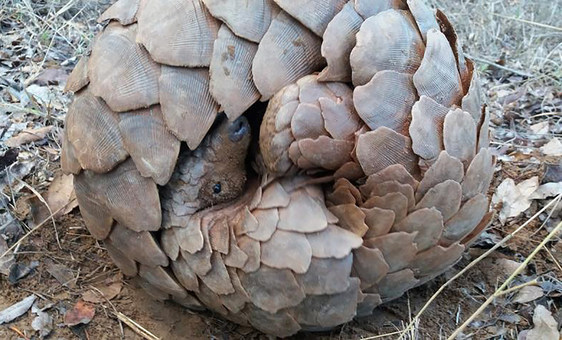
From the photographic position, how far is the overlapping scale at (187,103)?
6.03 feet

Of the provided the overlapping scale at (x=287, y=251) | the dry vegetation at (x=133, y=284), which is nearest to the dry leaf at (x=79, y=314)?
the dry vegetation at (x=133, y=284)

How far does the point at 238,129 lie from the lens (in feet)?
6.53

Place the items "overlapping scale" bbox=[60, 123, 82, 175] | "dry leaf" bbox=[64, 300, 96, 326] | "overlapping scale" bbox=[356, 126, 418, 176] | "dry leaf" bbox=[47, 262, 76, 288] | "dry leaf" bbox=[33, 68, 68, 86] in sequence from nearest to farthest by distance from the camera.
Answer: "overlapping scale" bbox=[356, 126, 418, 176] → "overlapping scale" bbox=[60, 123, 82, 175] → "dry leaf" bbox=[64, 300, 96, 326] → "dry leaf" bbox=[47, 262, 76, 288] → "dry leaf" bbox=[33, 68, 68, 86]

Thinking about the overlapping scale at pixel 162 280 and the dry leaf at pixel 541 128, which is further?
the dry leaf at pixel 541 128

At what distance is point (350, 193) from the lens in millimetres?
1844

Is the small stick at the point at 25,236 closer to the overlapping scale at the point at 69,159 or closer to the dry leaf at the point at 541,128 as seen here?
the overlapping scale at the point at 69,159

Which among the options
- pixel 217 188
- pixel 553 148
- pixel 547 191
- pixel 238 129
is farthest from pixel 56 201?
pixel 553 148

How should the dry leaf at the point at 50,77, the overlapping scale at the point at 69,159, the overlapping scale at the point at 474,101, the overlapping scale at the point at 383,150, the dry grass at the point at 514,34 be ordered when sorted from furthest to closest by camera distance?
the dry grass at the point at 514,34, the dry leaf at the point at 50,77, the overlapping scale at the point at 69,159, the overlapping scale at the point at 474,101, the overlapping scale at the point at 383,150

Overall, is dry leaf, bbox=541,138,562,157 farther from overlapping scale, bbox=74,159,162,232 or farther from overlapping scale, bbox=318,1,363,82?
overlapping scale, bbox=74,159,162,232

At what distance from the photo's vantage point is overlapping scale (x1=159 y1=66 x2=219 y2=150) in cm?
184

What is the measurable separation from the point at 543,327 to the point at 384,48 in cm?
101

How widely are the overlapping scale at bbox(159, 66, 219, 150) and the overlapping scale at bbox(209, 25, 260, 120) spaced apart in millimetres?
34

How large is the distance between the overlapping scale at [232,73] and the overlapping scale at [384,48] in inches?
11.8

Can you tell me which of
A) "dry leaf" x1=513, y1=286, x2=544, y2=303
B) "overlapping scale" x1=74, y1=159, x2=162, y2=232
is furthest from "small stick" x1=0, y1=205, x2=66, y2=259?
"dry leaf" x1=513, y1=286, x2=544, y2=303
